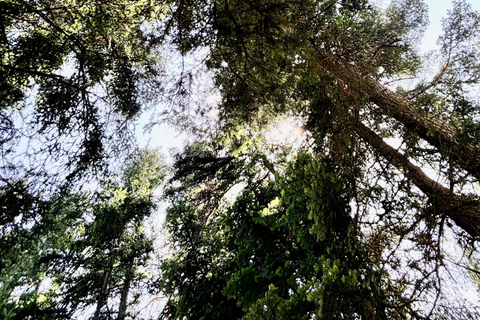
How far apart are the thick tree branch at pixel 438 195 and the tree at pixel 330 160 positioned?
0.04 m

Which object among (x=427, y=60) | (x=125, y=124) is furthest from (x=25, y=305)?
(x=427, y=60)

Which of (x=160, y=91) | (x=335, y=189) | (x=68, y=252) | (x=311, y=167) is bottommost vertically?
(x=335, y=189)

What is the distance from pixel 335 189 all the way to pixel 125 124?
153 inches

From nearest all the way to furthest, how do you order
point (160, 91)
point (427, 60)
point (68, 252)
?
point (160, 91), point (427, 60), point (68, 252)

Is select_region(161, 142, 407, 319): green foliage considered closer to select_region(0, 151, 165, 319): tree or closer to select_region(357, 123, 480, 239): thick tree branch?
select_region(357, 123, 480, 239): thick tree branch

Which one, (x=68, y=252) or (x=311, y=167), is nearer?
(x=311, y=167)

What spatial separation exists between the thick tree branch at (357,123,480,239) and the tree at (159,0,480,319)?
0.12 ft

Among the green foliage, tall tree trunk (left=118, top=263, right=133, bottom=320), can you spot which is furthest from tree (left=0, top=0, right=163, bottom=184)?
tall tree trunk (left=118, top=263, right=133, bottom=320)

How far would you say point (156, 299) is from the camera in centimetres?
900

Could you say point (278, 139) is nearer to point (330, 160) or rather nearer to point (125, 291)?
point (330, 160)

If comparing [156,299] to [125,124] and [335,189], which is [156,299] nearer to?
[125,124]

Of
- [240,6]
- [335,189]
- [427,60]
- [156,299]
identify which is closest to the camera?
[335,189]

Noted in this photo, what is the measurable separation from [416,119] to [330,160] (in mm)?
1724

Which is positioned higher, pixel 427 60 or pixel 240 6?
pixel 427 60
